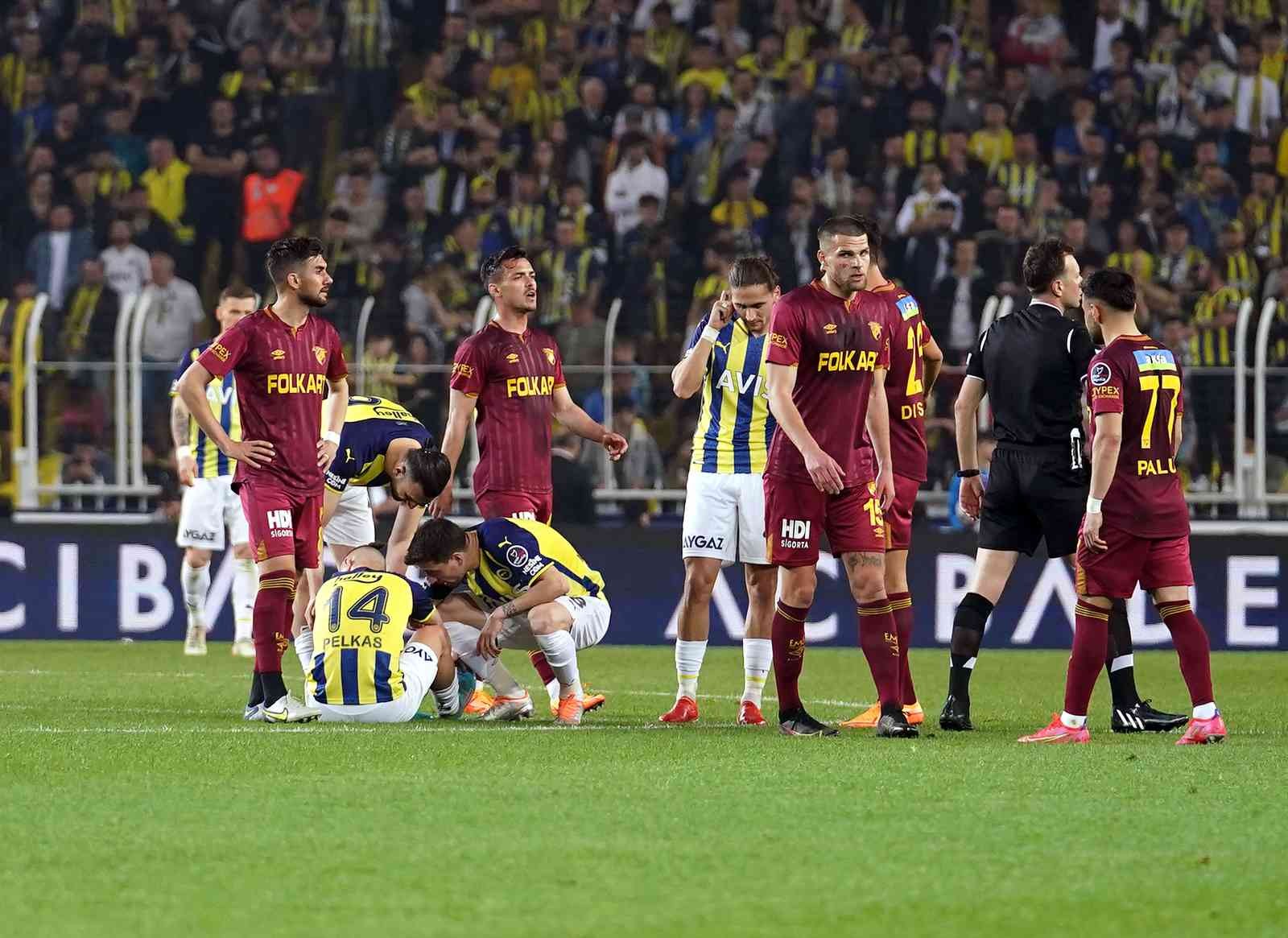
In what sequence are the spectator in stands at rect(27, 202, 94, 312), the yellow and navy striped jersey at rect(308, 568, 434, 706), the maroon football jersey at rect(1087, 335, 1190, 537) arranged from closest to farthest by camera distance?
the maroon football jersey at rect(1087, 335, 1190, 537) < the yellow and navy striped jersey at rect(308, 568, 434, 706) < the spectator in stands at rect(27, 202, 94, 312)

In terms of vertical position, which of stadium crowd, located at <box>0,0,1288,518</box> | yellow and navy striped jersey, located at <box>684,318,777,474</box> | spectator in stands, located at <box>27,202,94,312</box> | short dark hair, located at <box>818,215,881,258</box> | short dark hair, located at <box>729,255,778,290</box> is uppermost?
stadium crowd, located at <box>0,0,1288,518</box>

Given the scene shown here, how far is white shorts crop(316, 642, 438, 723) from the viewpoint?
8.54m

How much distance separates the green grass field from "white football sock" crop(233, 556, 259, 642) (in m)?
4.10

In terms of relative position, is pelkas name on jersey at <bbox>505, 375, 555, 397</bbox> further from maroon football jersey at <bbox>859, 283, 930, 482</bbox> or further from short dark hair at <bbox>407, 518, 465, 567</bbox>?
maroon football jersey at <bbox>859, 283, 930, 482</bbox>

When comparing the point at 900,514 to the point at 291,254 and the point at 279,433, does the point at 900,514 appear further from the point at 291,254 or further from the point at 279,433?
the point at 291,254

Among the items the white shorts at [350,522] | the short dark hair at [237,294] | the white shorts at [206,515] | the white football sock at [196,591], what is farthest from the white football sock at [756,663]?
the white football sock at [196,591]

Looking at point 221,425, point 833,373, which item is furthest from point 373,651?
point 221,425

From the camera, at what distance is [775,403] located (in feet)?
26.1

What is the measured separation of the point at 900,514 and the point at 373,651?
7.94ft

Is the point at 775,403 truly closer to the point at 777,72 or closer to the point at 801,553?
the point at 801,553

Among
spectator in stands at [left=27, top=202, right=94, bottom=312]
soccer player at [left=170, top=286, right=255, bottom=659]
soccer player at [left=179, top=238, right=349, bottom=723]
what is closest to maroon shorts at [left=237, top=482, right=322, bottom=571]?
soccer player at [left=179, top=238, right=349, bottom=723]

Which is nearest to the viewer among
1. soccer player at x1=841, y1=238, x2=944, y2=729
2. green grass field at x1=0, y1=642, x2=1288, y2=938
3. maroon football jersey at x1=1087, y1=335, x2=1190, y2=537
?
green grass field at x1=0, y1=642, x2=1288, y2=938

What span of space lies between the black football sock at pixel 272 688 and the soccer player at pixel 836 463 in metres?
2.15

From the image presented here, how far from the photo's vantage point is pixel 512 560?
863 cm
